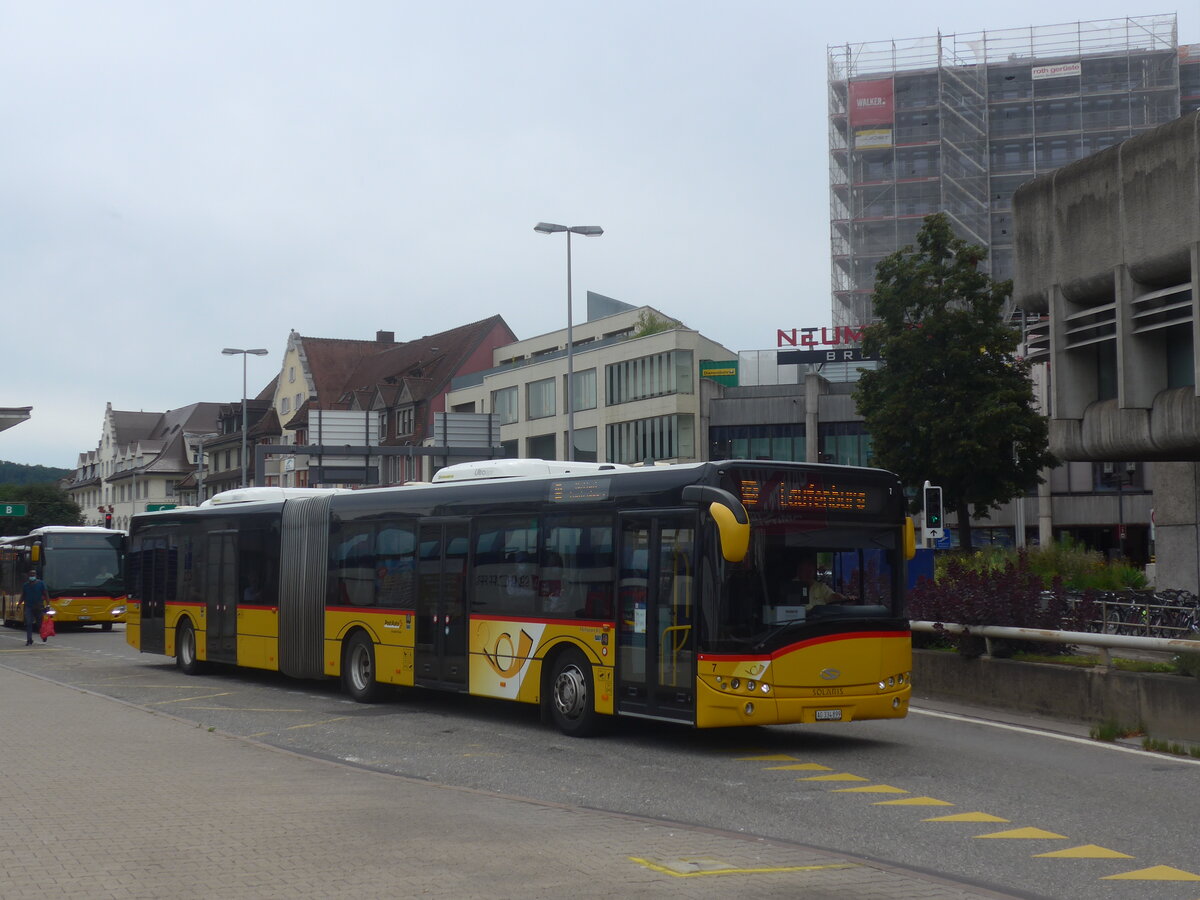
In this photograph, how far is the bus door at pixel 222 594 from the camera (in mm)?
22312

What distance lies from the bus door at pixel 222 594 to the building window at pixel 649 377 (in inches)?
1794

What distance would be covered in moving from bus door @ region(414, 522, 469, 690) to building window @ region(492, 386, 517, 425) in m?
60.3

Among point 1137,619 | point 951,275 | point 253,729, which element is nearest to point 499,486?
point 253,729

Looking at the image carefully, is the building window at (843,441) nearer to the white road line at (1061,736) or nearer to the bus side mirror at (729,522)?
the white road line at (1061,736)

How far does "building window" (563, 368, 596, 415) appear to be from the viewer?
7300 cm

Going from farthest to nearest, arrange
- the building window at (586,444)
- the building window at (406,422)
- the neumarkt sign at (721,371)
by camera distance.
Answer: the building window at (406,422) → the building window at (586,444) → the neumarkt sign at (721,371)

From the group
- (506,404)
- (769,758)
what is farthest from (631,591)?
(506,404)

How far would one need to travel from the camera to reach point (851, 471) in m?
14.0

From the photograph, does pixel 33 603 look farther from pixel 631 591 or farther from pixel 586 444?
pixel 586 444

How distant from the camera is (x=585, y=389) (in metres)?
73.8

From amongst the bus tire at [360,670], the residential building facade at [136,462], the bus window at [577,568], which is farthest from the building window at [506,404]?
the bus window at [577,568]

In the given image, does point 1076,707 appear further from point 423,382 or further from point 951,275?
point 423,382

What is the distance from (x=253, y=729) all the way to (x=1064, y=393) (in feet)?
49.5

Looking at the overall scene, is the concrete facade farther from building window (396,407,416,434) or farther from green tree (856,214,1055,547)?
building window (396,407,416,434)
